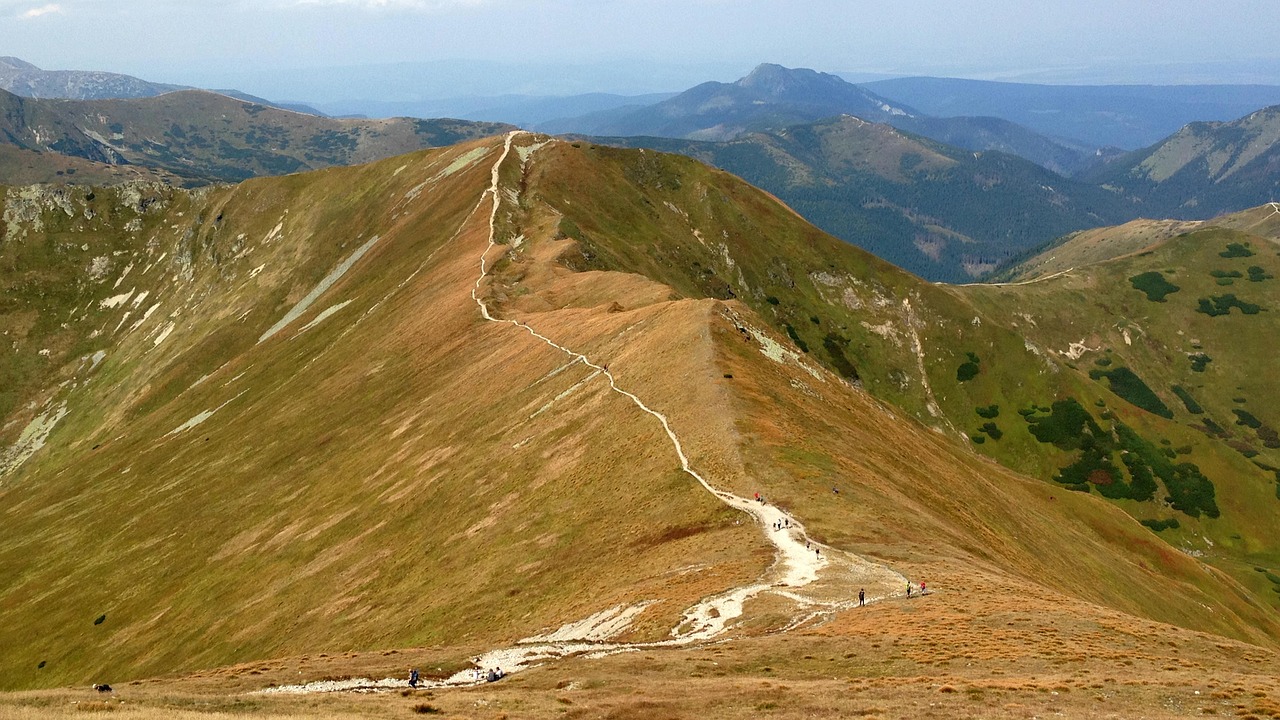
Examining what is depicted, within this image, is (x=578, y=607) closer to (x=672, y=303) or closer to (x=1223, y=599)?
(x=672, y=303)

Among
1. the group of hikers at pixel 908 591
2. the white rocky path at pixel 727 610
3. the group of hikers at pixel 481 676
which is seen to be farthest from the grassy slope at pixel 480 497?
the group of hikers at pixel 481 676

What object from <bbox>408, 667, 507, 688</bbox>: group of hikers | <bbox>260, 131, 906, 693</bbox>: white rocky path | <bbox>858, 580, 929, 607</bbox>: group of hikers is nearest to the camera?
<bbox>408, 667, 507, 688</bbox>: group of hikers

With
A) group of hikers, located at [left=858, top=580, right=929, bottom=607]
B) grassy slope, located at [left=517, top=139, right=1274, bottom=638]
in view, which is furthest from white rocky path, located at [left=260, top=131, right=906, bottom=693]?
grassy slope, located at [left=517, top=139, right=1274, bottom=638]

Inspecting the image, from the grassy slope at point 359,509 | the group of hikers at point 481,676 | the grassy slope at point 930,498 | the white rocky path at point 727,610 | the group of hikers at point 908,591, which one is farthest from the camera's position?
the grassy slope at point 930,498

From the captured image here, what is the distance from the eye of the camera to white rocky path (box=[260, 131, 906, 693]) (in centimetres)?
3969

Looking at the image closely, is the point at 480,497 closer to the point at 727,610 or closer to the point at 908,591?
the point at 727,610

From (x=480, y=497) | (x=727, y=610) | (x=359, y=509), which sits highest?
(x=727, y=610)

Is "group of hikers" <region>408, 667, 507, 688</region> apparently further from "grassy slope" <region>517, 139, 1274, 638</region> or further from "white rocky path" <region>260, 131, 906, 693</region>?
"grassy slope" <region>517, 139, 1274, 638</region>

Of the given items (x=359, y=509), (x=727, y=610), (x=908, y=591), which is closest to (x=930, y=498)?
(x=908, y=591)

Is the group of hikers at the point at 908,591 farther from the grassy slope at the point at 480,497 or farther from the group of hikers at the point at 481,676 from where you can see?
the group of hikers at the point at 481,676

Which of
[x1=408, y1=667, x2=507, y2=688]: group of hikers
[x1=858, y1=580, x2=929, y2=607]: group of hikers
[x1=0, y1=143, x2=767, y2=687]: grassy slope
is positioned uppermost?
[x1=858, y1=580, x2=929, y2=607]: group of hikers

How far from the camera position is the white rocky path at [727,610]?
39.7 meters

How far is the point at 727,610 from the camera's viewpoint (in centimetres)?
4459

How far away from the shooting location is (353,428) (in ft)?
379
